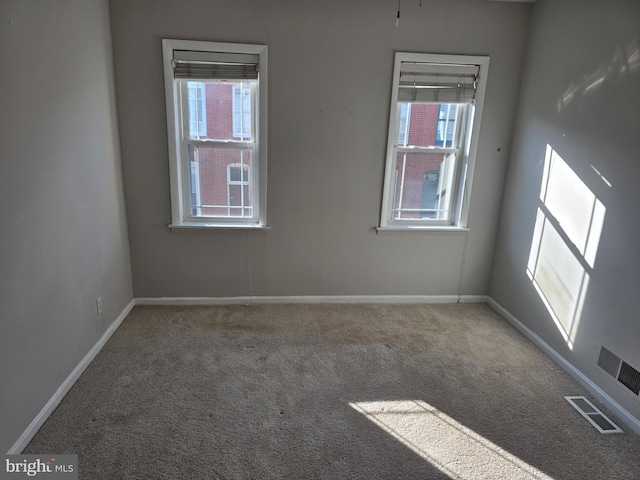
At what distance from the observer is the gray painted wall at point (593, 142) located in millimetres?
2182

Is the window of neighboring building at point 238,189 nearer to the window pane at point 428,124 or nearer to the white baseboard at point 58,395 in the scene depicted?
the white baseboard at point 58,395

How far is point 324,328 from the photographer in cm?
314

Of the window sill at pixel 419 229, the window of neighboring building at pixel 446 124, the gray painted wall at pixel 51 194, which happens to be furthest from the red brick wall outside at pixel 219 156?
the window of neighboring building at pixel 446 124

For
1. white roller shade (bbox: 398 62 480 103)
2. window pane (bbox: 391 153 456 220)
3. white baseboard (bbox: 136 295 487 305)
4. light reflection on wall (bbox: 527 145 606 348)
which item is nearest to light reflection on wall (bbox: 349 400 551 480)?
light reflection on wall (bbox: 527 145 606 348)

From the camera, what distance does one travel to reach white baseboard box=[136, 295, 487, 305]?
346 centimetres

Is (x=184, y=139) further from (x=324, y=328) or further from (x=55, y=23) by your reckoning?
(x=324, y=328)

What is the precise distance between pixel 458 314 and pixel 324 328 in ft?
4.26

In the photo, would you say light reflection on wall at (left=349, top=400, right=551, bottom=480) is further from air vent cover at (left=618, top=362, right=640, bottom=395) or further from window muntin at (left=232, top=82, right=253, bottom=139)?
window muntin at (left=232, top=82, right=253, bottom=139)

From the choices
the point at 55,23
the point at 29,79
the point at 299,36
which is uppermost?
the point at 299,36

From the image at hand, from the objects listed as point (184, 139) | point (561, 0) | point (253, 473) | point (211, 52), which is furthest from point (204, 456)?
point (561, 0)

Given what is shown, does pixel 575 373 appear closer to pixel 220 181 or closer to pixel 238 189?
pixel 238 189

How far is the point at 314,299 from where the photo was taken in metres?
3.60

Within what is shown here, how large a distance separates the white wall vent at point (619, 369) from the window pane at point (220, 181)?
9.25 feet

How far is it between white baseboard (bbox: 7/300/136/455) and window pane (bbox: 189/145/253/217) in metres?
1.20
